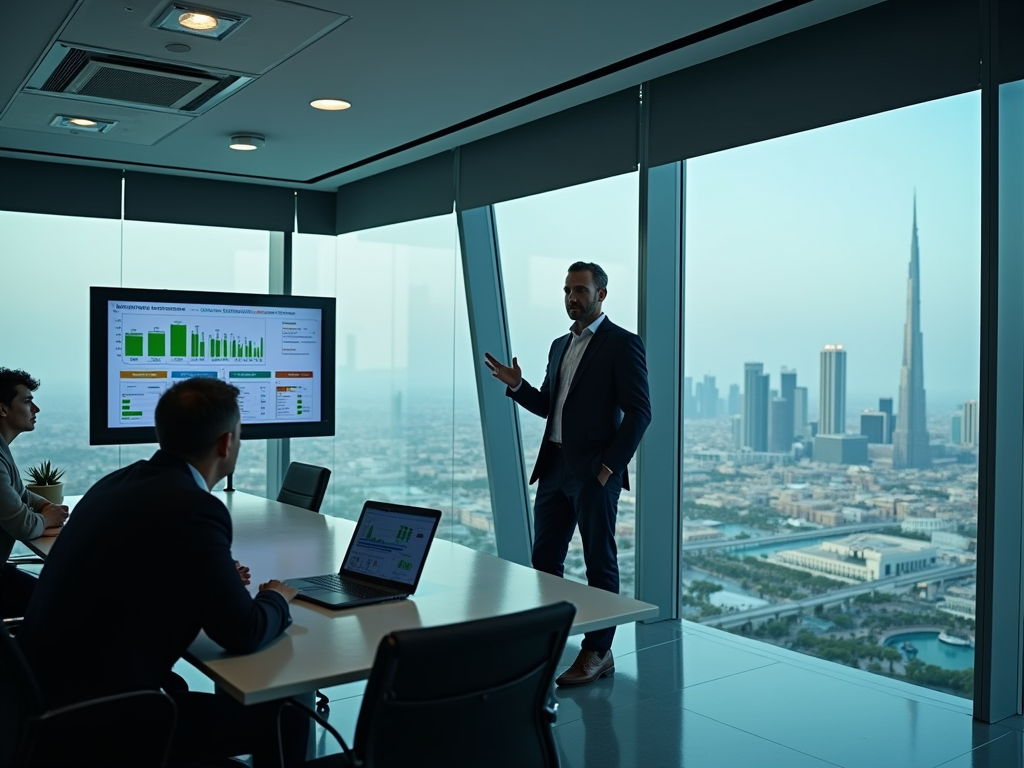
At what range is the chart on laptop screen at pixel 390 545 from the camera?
2748mm

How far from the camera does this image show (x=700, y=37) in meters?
4.20

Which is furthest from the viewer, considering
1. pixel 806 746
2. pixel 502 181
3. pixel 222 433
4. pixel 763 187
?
pixel 502 181

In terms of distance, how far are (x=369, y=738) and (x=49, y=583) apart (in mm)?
893

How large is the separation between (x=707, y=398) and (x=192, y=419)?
360cm

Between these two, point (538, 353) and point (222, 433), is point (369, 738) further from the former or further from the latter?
point (538, 353)

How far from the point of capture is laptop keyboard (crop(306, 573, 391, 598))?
2695 millimetres

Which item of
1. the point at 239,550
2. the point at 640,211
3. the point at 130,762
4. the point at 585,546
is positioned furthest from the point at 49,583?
the point at 640,211

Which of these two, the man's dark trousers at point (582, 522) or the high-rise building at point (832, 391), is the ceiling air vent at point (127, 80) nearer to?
the man's dark trousers at point (582, 522)

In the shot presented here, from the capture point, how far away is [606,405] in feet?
14.1

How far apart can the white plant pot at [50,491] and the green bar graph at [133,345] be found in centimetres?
168

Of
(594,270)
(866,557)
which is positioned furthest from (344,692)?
(866,557)

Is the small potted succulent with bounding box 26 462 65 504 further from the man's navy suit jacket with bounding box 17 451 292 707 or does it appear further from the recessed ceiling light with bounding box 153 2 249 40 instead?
the man's navy suit jacket with bounding box 17 451 292 707

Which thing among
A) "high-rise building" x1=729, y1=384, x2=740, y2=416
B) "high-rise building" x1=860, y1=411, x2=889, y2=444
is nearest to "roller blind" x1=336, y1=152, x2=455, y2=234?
"high-rise building" x1=729, y1=384, x2=740, y2=416

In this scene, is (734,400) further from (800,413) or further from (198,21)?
(198,21)
